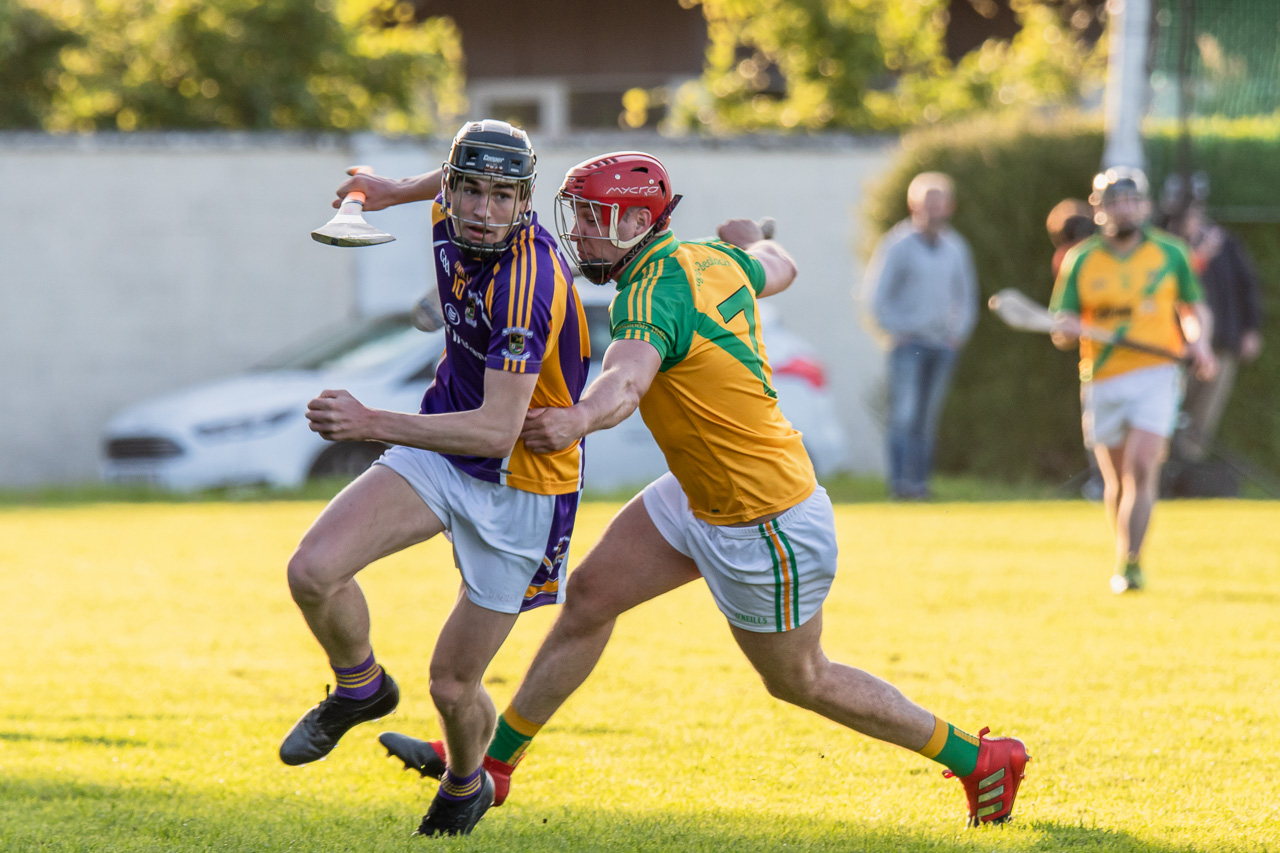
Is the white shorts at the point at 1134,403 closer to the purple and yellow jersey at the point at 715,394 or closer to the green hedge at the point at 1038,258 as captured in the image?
the purple and yellow jersey at the point at 715,394

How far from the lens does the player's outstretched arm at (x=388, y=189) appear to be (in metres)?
4.83

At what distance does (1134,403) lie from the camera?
8.41m

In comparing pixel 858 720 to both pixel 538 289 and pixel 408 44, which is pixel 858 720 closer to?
pixel 538 289

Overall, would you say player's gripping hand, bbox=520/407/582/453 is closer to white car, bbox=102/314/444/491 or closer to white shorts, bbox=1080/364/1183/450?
white shorts, bbox=1080/364/1183/450

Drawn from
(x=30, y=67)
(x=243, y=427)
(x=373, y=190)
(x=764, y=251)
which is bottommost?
(x=243, y=427)

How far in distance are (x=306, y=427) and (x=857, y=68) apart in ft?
33.4

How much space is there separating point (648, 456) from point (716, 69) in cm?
944

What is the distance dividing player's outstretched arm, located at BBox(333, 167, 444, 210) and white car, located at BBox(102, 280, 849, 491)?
7661 millimetres

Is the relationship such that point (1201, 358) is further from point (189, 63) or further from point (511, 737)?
point (189, 63)

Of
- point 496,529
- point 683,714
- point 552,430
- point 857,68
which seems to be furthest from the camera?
point 857,68

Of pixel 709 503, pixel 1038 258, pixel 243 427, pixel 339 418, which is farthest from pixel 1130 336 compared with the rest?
pixel 243 427

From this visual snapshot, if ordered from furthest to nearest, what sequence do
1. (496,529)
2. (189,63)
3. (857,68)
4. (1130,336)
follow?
(857,68)
(189,63)
(1130,336)
(496,529)

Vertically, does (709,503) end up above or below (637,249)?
below

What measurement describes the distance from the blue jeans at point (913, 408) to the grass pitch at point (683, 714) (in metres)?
2.79
